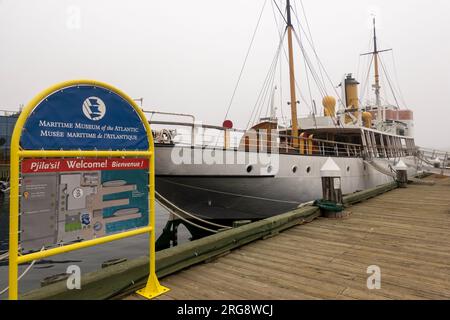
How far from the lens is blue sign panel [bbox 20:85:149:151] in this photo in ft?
7.32

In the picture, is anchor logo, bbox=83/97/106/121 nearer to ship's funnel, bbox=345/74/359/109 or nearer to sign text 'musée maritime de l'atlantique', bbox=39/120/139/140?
sign text 'musée maritime de l'atlantique', bbox=39/120/139/140

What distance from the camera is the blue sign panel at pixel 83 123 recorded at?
2.23 meters

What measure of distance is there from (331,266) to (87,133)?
10.2 ft

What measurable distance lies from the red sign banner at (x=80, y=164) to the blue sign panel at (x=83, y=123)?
0.11 m

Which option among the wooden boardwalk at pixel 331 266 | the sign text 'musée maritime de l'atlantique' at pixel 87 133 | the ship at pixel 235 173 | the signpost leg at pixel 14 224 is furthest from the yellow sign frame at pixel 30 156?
the ship at pixel 235 173

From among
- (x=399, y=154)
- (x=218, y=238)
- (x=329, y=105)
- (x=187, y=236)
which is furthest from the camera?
(x=399, y=154)

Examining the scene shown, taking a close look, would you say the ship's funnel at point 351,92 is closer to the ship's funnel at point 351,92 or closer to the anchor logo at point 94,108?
the ship's funnel at point 351,92

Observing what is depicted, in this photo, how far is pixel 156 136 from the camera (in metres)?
7.30

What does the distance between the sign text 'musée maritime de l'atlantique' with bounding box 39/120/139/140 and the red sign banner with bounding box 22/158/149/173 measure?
200mm

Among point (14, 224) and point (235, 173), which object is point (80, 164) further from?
point (235, 173)

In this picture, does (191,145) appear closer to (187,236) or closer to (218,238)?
(218,238)

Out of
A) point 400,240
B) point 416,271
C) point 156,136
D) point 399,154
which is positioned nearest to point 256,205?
point 156,136

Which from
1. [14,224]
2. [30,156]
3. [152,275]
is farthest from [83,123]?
[152,275]
